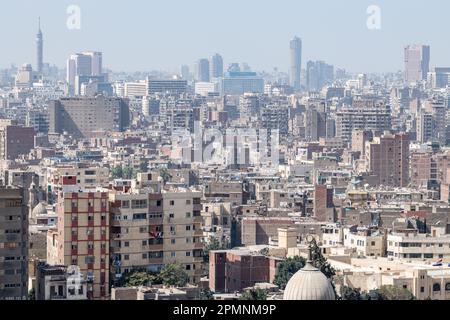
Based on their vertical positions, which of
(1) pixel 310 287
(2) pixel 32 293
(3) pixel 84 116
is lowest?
(2) pixel 32 293

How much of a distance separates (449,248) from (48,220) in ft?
14.8

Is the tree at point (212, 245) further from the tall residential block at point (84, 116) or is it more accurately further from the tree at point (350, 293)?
the tall residential block at point (84, 116)

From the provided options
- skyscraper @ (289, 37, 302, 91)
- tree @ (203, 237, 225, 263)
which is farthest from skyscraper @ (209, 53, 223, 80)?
tree @ (203, 237, 225, 263)

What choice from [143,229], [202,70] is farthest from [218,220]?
[202,70]

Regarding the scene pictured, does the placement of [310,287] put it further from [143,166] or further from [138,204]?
[143,166]

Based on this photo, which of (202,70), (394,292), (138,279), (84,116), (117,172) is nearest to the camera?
(394,292)

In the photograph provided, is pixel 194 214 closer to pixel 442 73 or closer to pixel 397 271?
pixel 397 271

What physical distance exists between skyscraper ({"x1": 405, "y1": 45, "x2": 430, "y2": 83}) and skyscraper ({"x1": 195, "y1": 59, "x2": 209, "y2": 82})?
299 inches

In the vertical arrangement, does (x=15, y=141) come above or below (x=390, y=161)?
above

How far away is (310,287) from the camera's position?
9.04m

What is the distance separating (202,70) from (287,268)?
51183mm

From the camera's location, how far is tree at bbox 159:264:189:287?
12765mm
